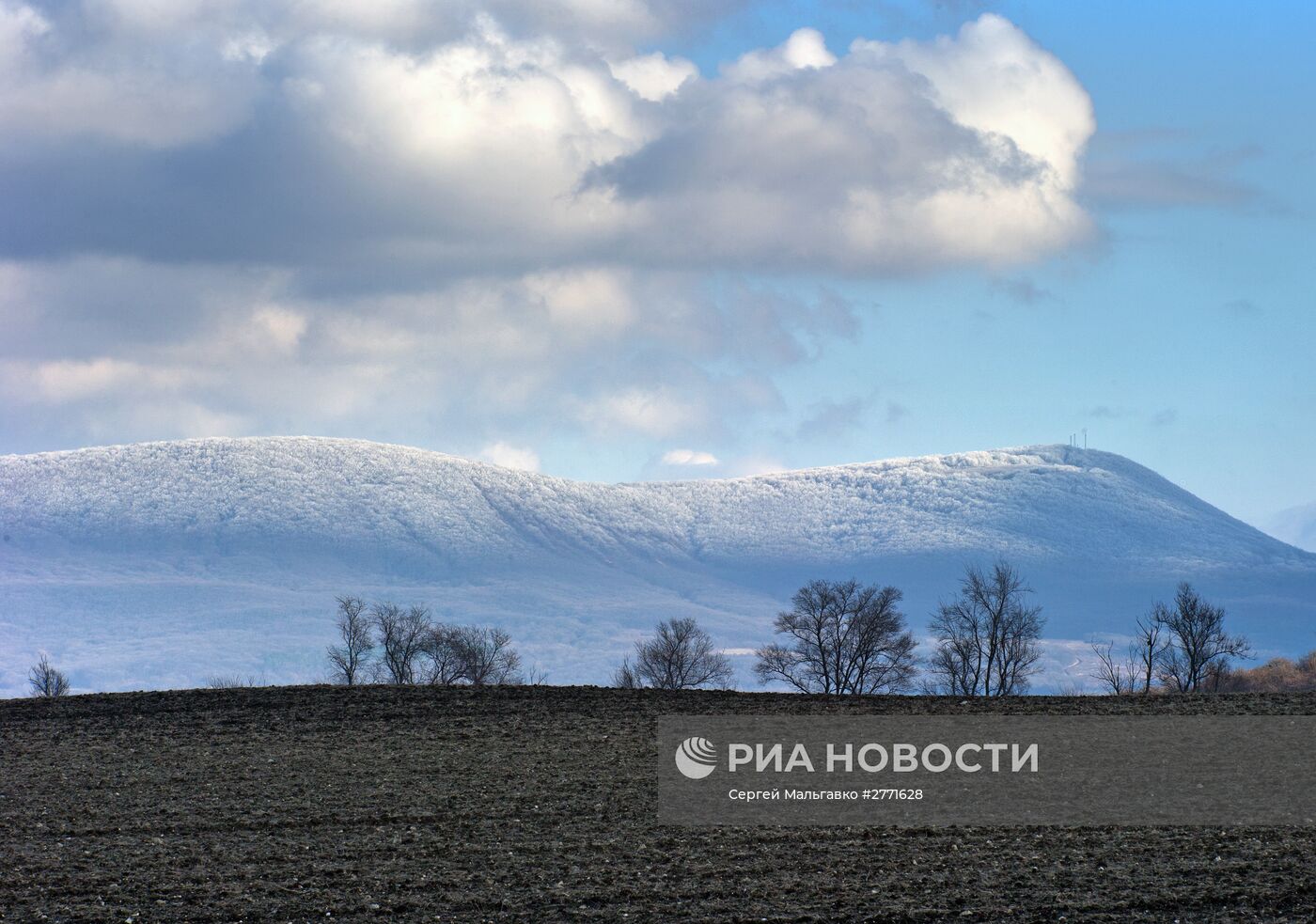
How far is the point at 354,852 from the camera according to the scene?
1004 inches

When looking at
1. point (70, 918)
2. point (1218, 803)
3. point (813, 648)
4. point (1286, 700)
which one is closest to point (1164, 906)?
point (1218, 803)

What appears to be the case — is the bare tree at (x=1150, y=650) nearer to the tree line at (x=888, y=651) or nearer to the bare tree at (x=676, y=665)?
the tree line at (x=888, y=651)

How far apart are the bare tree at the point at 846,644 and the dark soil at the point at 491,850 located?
27.3m

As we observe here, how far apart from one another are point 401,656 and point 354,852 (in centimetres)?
5752

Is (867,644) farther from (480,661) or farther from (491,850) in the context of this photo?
(491,850)

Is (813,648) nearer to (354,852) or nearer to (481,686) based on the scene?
(481,686)

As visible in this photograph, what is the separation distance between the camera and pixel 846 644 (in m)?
64.4

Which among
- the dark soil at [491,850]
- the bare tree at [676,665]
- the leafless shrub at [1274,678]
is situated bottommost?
the dark soil at [491,850]

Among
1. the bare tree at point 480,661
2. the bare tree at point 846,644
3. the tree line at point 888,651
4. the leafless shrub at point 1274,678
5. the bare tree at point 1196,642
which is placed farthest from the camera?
the bare tree at point 480,661
